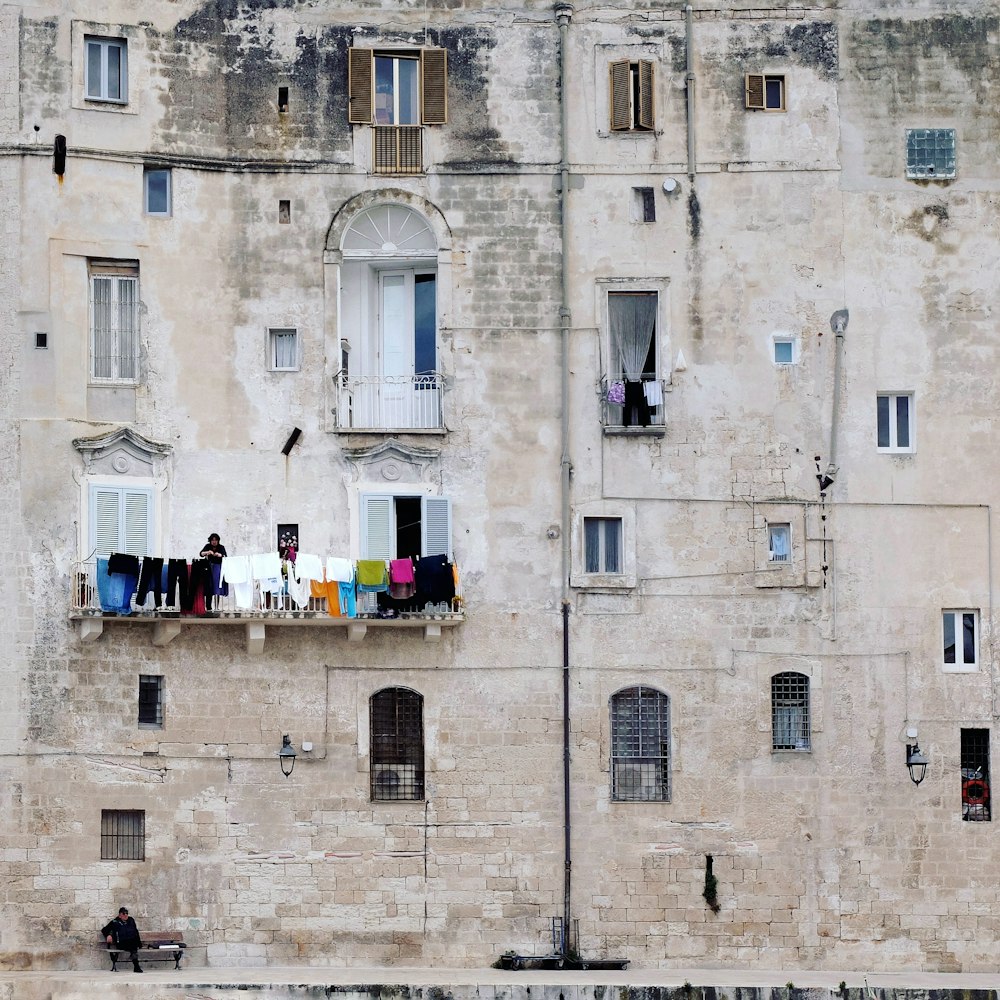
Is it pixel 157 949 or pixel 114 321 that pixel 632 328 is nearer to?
pixel 114 321

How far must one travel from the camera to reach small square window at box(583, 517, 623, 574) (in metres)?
47.0

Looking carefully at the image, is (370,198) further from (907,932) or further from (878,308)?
(907,932)

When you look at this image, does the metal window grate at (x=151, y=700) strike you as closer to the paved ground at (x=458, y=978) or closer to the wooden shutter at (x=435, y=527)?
the paved ground at (x=458, y=978)

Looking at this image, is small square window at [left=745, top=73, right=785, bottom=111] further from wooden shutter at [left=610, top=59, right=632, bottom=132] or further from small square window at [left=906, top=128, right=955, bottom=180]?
→ small square window at [left=906, top=128, right=955, bottom=180]

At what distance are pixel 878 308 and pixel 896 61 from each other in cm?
467

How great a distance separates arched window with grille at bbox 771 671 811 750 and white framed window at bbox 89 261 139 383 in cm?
1297

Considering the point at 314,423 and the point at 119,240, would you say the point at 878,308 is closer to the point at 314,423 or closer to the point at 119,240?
the point at 314,423

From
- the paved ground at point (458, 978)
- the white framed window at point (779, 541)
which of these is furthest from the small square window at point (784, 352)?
the paved ground at point (458, 978)

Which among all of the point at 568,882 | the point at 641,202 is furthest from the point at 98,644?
the point at 641,202

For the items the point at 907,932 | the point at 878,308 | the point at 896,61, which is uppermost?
the point at 896,61

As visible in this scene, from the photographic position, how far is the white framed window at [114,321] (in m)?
46.5

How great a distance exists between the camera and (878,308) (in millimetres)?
47500

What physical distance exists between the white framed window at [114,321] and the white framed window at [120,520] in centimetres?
210

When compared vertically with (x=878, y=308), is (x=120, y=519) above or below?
below
